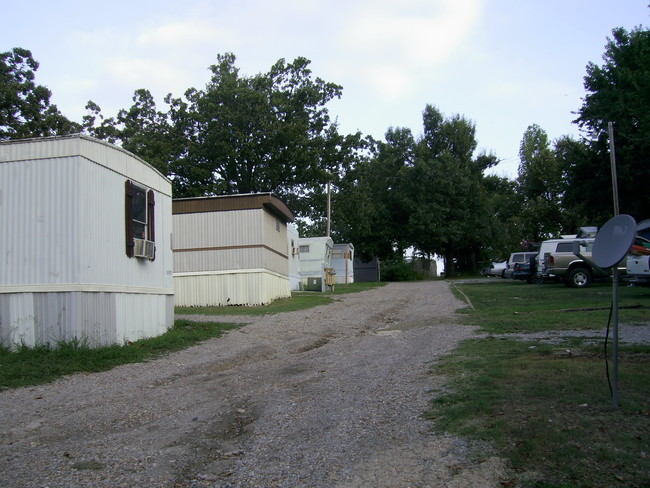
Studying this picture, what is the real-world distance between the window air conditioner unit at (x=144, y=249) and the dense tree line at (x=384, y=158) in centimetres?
1151

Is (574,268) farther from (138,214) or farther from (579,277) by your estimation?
(138,214)

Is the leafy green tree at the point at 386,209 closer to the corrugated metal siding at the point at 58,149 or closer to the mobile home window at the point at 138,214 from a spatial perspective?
the mobile home window at the point at 138,214

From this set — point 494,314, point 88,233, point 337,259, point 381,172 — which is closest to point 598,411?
point 88,233

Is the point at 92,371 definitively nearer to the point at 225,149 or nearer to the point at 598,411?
the point at 598,411

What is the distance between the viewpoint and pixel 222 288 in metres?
21.1

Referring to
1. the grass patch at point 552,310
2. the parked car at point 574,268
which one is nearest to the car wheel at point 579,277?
the parked car at point 574,268

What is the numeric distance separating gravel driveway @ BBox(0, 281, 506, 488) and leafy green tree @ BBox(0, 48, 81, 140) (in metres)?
23.7

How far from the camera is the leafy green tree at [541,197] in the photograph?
5391 centimetres

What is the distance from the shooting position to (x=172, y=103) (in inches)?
1411

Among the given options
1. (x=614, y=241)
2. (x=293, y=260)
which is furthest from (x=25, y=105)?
(x=614, y=241)

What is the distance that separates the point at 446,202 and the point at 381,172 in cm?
684

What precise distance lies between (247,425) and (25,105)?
2910 cm

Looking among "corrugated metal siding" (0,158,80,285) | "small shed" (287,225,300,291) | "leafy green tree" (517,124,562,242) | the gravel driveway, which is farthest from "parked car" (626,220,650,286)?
"leafy green tree" (517,124,562,242)

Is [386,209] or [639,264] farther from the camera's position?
[386,209]
